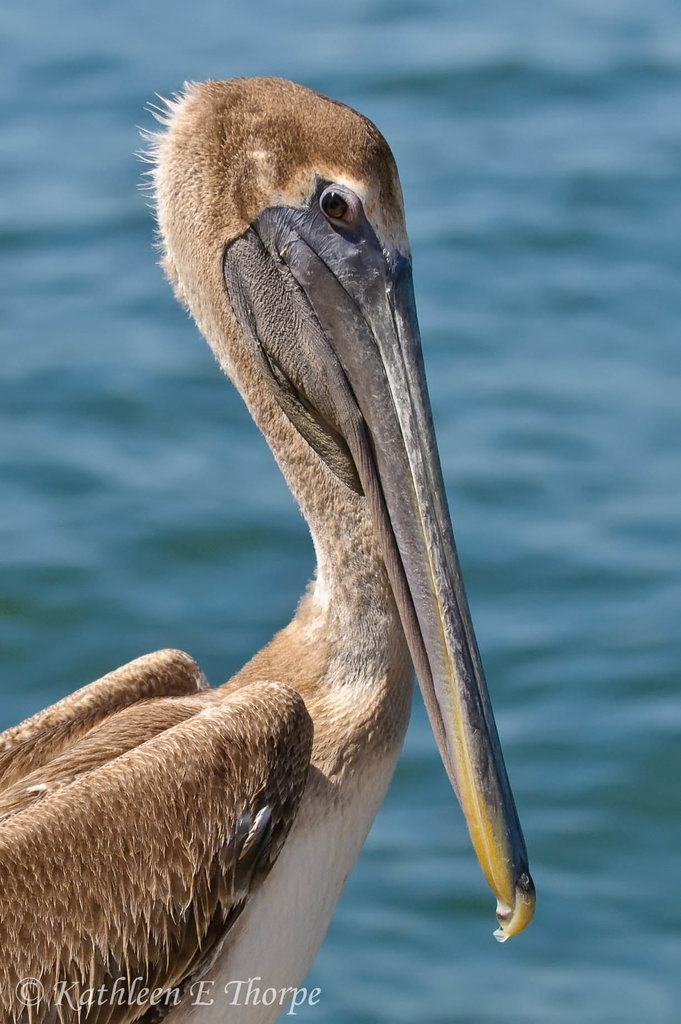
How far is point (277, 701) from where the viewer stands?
12.0 feet

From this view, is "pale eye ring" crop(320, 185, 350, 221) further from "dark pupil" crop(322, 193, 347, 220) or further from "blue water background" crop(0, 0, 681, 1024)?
"blue water background" crop(0, 0, 681, 1024)

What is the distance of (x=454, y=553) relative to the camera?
11.9 ft

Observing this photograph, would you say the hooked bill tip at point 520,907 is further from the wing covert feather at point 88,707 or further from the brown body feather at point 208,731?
the wing covert feather at point 88,707

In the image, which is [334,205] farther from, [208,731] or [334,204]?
[208,731]

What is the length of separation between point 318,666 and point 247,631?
2.85 metres

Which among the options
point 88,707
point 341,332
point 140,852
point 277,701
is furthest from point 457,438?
point 140,852

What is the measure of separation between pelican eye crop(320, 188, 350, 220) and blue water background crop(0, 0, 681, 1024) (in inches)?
115

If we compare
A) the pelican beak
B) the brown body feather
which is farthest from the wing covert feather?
the pelican beak

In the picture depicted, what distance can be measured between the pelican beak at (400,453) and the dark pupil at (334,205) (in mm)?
29

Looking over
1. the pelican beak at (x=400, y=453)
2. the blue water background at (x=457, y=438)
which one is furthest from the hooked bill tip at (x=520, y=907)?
the blue water background at (x=457, y=438)

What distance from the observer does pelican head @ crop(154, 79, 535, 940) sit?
11.8 feet

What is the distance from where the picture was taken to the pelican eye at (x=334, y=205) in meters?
3.65

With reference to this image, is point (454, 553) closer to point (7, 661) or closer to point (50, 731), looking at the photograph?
point (50, 731)

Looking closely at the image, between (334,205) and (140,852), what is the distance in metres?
1.35
